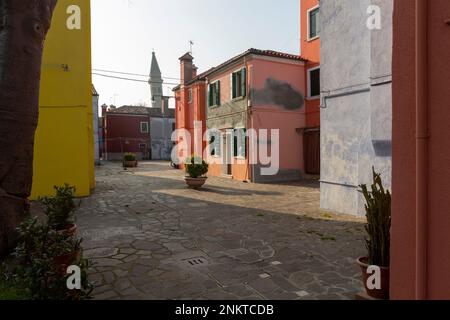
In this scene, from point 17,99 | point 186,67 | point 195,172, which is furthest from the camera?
point 186,67

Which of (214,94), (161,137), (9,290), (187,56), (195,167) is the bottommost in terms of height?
(9,290)

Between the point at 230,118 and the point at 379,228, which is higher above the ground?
the point at 230,118

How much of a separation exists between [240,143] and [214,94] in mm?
4981

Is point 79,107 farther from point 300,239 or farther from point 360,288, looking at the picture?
point 360,288

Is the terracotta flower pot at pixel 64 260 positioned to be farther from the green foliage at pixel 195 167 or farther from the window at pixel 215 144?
the window at pixel 215 144

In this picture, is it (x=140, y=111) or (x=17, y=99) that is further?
(x=140, y=111)

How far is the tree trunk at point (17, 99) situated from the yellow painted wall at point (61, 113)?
6.86 metres

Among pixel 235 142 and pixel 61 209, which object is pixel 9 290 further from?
pixel 235 142

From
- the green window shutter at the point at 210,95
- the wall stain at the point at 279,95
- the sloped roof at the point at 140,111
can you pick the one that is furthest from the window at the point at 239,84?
the sloped roof at the point at 140,111

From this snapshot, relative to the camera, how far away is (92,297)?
3.48 metres

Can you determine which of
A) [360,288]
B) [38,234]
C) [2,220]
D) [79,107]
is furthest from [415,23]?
[79,107]

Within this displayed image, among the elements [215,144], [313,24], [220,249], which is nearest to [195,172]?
[215,144]

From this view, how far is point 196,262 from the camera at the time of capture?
4844 mm
